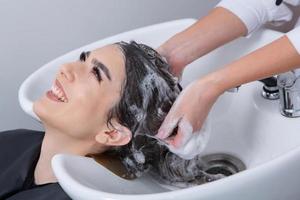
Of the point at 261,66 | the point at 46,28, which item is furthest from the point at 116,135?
the point at 46,28

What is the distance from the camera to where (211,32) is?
1.25 metres

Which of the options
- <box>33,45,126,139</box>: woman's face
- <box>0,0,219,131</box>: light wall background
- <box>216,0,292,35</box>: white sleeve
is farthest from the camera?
<box>0,0,219,131</box>: light wall background

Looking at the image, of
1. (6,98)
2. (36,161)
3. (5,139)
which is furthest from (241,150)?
(6,98)

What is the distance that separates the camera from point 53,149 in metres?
1.23

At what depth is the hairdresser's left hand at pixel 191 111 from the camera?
1040mm

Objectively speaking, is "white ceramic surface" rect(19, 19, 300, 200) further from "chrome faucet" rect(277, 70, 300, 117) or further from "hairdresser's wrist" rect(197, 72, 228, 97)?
"hairdresser's wrist" rect(197, 72, 228, 97)

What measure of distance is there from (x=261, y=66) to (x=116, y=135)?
1.23 ft

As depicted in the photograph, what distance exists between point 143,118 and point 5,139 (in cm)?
48

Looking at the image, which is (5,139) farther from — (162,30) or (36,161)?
(162,30)

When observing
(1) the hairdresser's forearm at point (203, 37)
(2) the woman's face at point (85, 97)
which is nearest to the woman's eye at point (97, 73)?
(2) the woman's face at point (85, 97)

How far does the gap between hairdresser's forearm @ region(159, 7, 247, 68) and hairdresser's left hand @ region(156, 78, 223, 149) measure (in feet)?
0.70

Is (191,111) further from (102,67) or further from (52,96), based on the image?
(52,96)

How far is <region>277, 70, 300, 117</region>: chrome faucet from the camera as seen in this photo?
1118 mm

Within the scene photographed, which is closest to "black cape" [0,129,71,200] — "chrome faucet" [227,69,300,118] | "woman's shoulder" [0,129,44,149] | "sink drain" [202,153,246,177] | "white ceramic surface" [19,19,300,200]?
"woman's shoulder" [0,129,44,149]
